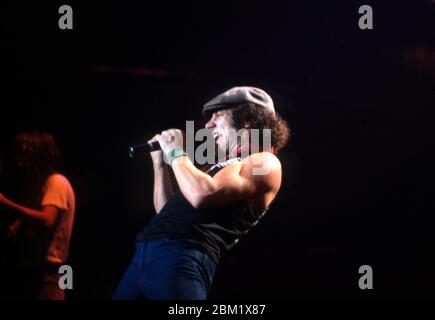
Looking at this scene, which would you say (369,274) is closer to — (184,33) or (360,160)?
(360,160)

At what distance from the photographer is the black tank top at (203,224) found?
1500 millimetres

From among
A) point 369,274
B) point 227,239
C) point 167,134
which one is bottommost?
point 369,274

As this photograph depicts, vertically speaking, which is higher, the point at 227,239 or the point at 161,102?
the point at 161,102

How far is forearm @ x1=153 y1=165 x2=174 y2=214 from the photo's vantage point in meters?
1.89

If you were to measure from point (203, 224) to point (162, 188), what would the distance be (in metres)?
0.43

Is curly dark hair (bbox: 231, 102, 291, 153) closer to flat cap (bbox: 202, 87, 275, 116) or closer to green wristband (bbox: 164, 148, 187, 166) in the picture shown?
flat cap (bbox: 202, 87, 275, 116)

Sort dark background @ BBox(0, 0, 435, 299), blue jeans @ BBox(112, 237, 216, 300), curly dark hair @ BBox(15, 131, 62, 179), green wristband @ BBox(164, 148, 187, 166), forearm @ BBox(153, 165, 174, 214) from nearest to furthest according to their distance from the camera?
blue jeans @ BBox(112, 237, 216, 300), green wristband @ BBox(164, 148, 187, 166), forearm @ BBox(153, 165, 174, 214), curly dark hair @ BBox(15, 131, 62, 179), dark background @ BBox(0, 0, 435, 299)

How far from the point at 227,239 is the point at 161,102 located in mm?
1496

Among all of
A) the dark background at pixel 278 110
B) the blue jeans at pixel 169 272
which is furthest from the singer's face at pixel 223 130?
the dark background at pixel 278 110

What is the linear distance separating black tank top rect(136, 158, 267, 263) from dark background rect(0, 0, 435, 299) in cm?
138

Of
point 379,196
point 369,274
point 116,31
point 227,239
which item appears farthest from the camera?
point 379,196

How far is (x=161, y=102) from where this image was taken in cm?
291

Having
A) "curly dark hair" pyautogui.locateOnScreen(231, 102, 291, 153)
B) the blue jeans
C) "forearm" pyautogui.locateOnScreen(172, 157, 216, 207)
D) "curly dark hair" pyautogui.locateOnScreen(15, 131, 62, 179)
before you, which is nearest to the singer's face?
"curly dark hair" pyautogui.locateOnScreen(231, 102, 291, 153)

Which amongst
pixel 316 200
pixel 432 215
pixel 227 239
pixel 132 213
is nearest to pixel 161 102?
pixel 132 213
